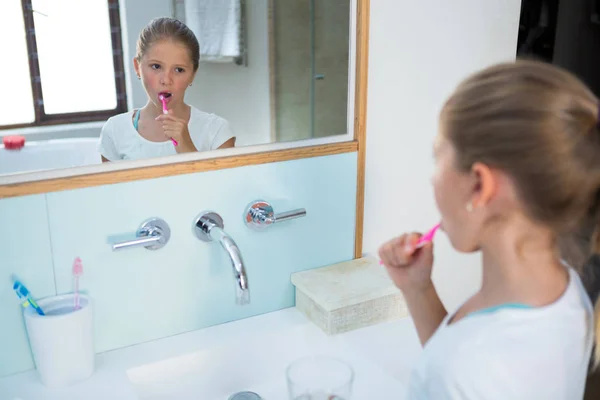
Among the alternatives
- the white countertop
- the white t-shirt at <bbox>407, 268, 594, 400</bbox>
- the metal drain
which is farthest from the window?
the white t-shirt at <bbox>407, 268, 594, 400</bbox>

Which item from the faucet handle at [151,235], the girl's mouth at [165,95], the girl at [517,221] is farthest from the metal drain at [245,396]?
the girl's mouth at [165,95]

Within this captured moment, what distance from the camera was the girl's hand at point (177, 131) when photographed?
114 cm

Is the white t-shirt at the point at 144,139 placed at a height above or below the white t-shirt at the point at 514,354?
above

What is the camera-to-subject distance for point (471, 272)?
1.62 metres

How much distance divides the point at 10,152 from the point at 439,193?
68 centimetres

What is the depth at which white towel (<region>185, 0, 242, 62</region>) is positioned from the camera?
111 cm

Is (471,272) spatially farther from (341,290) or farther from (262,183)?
(262,183)

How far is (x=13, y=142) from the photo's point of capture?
1.02 metres

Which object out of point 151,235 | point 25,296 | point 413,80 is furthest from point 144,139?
point 413,80

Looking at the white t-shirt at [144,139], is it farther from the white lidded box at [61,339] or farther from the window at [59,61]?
the white lidded box at [61,339]

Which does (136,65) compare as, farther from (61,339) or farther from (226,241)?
(61,339)

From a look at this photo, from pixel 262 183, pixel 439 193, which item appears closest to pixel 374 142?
pixel 262 183

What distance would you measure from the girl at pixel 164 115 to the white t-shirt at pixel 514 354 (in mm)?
589

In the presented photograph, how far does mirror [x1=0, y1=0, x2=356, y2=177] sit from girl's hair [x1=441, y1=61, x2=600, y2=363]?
529 mm
